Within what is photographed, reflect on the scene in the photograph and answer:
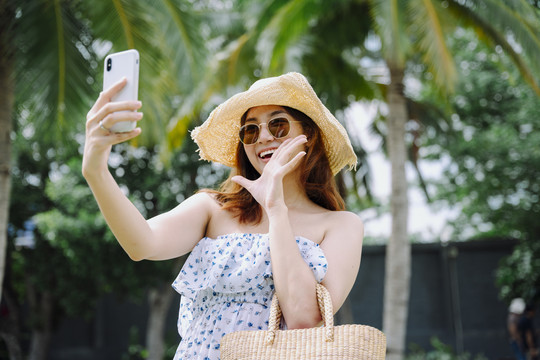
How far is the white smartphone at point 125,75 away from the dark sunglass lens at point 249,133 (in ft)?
1.87

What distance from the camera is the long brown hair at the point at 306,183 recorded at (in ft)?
6.31

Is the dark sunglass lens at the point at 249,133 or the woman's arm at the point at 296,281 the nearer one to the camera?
the woman's arm at the point at 296,281

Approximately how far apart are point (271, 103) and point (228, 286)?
0.58 m

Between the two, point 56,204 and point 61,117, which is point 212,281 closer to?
point 61,117

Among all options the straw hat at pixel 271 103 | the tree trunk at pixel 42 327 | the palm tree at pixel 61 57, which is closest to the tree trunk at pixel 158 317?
the tree trunk at pixel 42 327

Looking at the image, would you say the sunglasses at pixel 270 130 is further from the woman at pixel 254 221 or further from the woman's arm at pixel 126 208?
the woman's arm at pixel 126 208

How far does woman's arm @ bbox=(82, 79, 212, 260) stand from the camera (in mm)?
1331

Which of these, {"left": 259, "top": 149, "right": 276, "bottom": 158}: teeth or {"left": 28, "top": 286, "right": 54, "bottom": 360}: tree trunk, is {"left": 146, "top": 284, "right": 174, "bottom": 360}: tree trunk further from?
{"left": 259, "top": 149, "right": 276, "bottom": 158}: teeth

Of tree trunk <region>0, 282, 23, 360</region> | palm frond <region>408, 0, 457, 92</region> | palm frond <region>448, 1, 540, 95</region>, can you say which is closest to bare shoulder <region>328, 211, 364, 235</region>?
palm frond <region>408, 0, 457, 92</region>

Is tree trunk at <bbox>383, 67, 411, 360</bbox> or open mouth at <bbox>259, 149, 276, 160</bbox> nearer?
open mouth at <bbox>259, 149, 276, 160</bbox>

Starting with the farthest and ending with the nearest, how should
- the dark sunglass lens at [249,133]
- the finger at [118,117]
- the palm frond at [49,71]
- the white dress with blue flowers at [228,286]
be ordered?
the palm frond at [49,71] → the dark sunglass lens at [249,133] → the white dress with blue flowers at [228,286] → the finger at [118,117]

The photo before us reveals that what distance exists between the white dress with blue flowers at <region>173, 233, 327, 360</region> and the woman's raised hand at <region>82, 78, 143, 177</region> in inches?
20.3

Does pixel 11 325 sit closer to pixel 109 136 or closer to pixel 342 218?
pixel 342 218

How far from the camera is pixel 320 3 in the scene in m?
7.98
